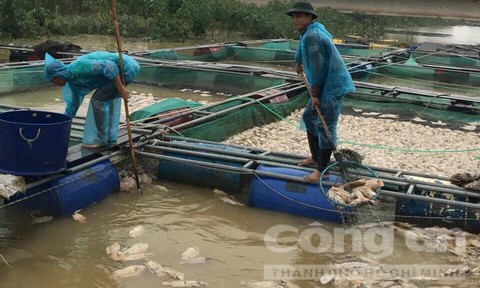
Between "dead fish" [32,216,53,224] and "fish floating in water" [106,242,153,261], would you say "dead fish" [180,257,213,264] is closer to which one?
"fish floating in water" [106,242,153,261]

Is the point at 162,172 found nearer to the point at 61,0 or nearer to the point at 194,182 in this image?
the point at 194,182

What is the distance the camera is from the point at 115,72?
559cm

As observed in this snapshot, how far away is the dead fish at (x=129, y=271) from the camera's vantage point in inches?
168

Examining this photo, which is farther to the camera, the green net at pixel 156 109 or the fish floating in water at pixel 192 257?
the green net at pixel 156 109

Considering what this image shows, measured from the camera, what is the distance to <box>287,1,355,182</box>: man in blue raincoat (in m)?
5.39

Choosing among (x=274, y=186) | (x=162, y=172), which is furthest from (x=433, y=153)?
(x=162, y=172)

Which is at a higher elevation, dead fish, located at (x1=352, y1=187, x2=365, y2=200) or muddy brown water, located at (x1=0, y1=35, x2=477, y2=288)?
dead fish, located at (x1=352, y1=187, x2=365, y2=200)

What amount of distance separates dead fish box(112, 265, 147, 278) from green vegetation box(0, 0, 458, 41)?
20.6 meters

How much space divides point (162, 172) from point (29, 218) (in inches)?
67.9

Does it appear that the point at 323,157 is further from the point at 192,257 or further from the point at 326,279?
the point at 192,257

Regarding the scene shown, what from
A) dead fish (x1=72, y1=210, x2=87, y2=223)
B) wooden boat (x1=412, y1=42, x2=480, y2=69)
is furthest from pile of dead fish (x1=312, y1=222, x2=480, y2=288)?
wooden boat (x1=412, y1=42, x2=480, y2=69)

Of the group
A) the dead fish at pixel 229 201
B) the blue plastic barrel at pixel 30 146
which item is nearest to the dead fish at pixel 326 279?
the dead fish at pixel 229 201

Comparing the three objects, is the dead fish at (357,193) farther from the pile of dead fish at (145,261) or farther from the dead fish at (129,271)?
the dead fish at (129,271)

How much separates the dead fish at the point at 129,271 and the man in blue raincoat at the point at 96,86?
1.93 metres
